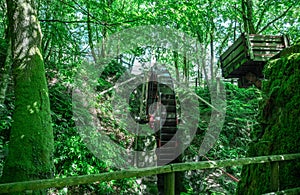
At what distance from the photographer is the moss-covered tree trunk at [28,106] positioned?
270cm

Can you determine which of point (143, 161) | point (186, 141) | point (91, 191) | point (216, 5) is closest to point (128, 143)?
point (143, 161)

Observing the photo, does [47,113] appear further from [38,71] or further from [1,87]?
[1,87]

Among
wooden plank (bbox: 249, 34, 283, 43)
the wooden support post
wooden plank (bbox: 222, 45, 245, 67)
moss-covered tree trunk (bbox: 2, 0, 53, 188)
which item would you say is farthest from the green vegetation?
wooden plank (bbox: 249, 34, 283, 43)

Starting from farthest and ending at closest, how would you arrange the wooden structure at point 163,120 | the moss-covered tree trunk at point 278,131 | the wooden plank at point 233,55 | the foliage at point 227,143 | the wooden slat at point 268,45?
the wooden structure at point 163,120 < the wooden plank at point 233,55 < the wooden slat at point 268,45 < the foliage at point 227,143 < the moss-covered tree trunk at point 278,131

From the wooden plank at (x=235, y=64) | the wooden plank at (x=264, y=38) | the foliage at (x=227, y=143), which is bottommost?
the foliage at (x=227, y=143)

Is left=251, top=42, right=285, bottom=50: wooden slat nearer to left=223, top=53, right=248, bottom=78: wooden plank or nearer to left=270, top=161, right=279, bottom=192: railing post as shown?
left=223, top=53, right=248, bottom=78: wooden plank

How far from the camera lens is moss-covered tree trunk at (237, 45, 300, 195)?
98.1 inches

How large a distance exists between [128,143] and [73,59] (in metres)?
3.25

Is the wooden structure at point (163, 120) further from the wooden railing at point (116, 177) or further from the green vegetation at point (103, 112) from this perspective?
the wooden railing at point (116, 177)

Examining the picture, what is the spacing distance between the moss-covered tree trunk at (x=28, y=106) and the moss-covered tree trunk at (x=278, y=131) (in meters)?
2.64

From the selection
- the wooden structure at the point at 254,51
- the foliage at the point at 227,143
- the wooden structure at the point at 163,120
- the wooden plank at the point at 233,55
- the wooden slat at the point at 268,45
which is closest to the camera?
the foliage at the point at 227,143

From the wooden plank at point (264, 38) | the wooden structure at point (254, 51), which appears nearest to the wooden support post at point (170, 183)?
the wooden structure at point (254, 51)

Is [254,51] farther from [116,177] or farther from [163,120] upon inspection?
[116,177]

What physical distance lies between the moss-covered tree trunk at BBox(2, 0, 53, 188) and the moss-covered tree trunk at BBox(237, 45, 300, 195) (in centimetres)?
264
